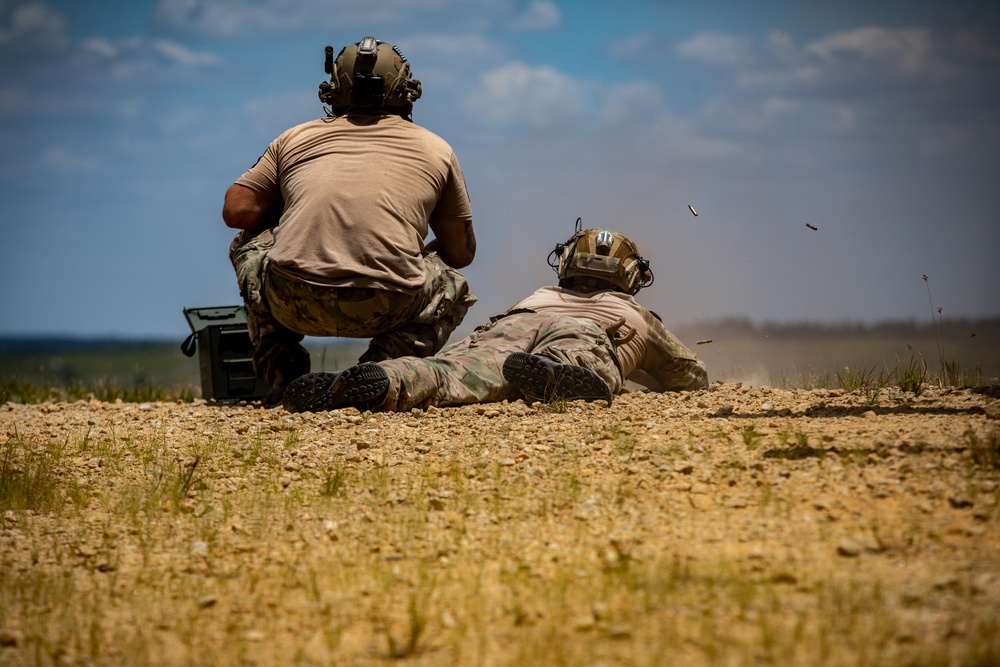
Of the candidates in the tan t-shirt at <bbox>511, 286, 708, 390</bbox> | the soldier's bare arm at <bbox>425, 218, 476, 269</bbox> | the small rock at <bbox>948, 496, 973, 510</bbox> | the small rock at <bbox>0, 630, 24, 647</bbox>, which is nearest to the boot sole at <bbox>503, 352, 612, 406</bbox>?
the tan t-shirt at <bbox>511, 286, 708, 390</bbox>

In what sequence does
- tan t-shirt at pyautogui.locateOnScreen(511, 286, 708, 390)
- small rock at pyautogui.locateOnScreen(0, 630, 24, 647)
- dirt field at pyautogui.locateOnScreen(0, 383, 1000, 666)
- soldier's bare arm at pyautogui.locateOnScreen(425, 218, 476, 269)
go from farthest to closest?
tan t-shirt at pyautogui.locateOnScreen(511, 286, 708, 390), soldier's bare arm at pyautogui.locateOnScreen(425, 218, 476, 269), small rock at pyautogui.locateOnScreen(0, 630, 24, 647), dirt field at pyautogui.locateOnScreen(0, 383, 1000, 666)

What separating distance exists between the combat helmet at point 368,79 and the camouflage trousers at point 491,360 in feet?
5.20

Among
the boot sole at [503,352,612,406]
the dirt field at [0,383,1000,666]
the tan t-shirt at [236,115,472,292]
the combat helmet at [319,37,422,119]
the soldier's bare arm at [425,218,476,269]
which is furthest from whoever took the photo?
the soldier's bare arm at [425,218,476,269]

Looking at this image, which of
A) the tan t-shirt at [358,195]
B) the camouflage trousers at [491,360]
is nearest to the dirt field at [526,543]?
the camouflage trousers at [491,360]

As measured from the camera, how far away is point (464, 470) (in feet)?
15.6

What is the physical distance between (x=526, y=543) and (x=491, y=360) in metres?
3.21

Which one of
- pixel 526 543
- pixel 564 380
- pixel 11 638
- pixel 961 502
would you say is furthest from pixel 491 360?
pixel 11 638

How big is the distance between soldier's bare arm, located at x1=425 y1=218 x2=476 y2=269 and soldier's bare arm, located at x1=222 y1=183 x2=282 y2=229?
107 cm

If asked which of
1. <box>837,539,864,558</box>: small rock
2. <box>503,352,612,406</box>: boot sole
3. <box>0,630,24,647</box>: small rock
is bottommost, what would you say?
<box>0,630,24,647</box>: small rock

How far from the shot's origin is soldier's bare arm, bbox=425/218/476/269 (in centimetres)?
755

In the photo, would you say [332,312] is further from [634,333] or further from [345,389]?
[634,333]

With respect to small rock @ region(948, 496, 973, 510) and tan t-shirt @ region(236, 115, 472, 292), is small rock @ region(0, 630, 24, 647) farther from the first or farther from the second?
tan t-shirt @ region(236, 115, 472, 292)

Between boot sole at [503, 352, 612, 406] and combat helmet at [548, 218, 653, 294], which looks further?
combat helmet at [548, 218, 653, 294]

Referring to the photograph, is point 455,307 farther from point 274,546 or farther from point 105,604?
point 105,604
